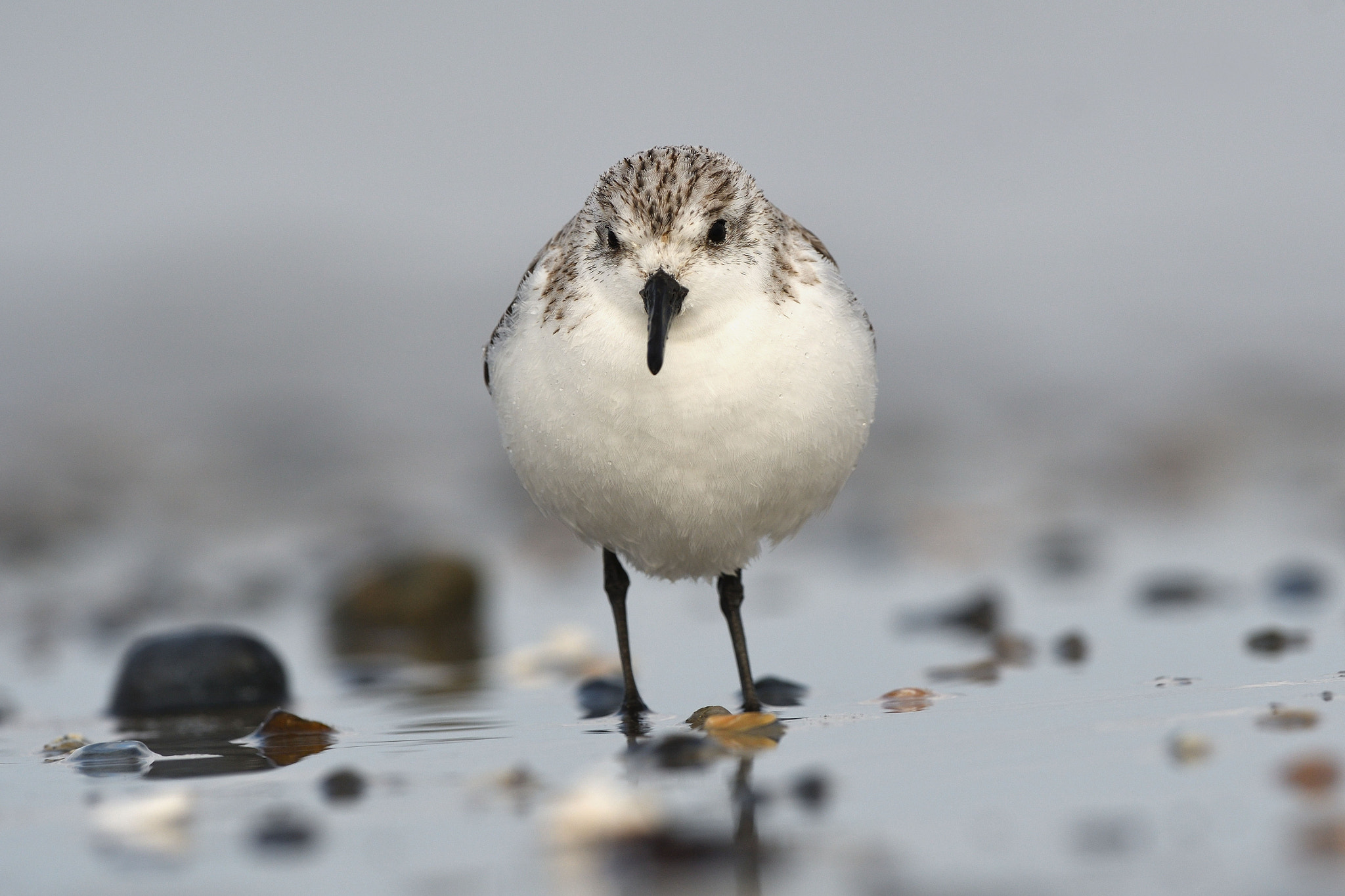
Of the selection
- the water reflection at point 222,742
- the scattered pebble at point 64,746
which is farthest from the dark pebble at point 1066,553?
the scattered pebble at point 64,746

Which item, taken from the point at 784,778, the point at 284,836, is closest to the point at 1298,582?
the point at 784,778

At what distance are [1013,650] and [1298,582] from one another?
1.48 metres

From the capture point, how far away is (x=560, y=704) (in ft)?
17.6

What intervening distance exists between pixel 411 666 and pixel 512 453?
61.6 inches

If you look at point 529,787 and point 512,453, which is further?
point 512,453

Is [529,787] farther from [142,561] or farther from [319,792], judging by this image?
[142,561]

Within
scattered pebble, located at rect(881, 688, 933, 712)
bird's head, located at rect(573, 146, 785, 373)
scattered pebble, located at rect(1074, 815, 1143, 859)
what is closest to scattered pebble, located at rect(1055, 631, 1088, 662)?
scattered pebble, located at rect(881, 688, 933, 712)

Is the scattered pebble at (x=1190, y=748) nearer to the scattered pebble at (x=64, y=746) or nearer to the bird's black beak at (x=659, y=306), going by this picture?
the bird's black beak at (x=659, y=306)

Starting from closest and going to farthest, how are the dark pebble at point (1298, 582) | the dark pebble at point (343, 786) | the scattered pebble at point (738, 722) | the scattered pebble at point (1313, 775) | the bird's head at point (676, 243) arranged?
the scattered pebble at point (1313, 775)
the dark pebble at point (343, 786)
the scattered pebble at point (738, 722)
the bird's head at point (676, 243)
the dark pebble at point (1298, 582)

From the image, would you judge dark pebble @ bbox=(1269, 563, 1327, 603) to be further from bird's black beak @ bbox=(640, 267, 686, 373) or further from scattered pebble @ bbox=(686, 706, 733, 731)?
bird's black beak @ bbox=(640, 267, 686, 373)

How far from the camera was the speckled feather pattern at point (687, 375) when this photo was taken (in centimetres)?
462

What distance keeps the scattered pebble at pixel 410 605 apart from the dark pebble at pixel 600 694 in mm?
1456

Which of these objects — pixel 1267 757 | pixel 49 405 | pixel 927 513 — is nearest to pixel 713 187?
pixel 1267 757

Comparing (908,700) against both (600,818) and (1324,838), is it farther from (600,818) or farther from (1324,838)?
(1324,838)
